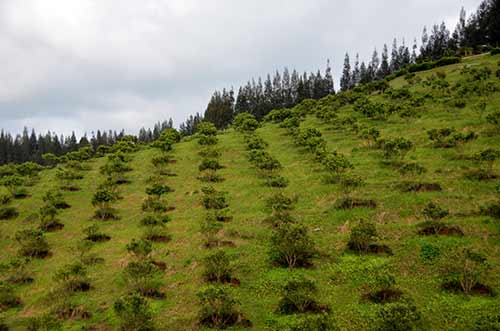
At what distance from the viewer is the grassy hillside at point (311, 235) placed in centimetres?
2280

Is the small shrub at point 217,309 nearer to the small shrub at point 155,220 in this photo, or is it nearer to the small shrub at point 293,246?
the small shrub at point 293,246

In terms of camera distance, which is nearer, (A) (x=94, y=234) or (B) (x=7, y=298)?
(B) (x=7, y=298)

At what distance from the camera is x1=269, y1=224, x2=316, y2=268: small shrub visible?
26766mm

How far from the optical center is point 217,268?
86.7 ft

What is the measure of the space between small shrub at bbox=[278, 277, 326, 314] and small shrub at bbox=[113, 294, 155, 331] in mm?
7961

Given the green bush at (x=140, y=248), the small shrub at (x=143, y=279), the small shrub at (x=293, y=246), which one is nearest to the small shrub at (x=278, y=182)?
the small shrub at (x=293, y=246)

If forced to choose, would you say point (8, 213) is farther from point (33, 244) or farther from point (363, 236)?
point (363, 236)

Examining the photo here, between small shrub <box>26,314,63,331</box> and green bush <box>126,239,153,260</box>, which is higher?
green bush <box>126,239,153,260</box>

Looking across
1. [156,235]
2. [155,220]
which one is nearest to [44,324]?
[156,235]

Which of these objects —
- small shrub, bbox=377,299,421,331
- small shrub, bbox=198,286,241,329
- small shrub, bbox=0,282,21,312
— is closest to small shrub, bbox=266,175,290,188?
small shrub, bbox=198,286,241,329

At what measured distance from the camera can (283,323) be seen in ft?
69.4

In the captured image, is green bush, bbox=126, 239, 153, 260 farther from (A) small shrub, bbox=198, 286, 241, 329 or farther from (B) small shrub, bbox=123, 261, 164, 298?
(A) small shrub, bbox=198, 286, 241, 329

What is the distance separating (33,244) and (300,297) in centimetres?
2673

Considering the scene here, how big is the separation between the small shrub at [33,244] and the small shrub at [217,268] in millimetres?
17979
